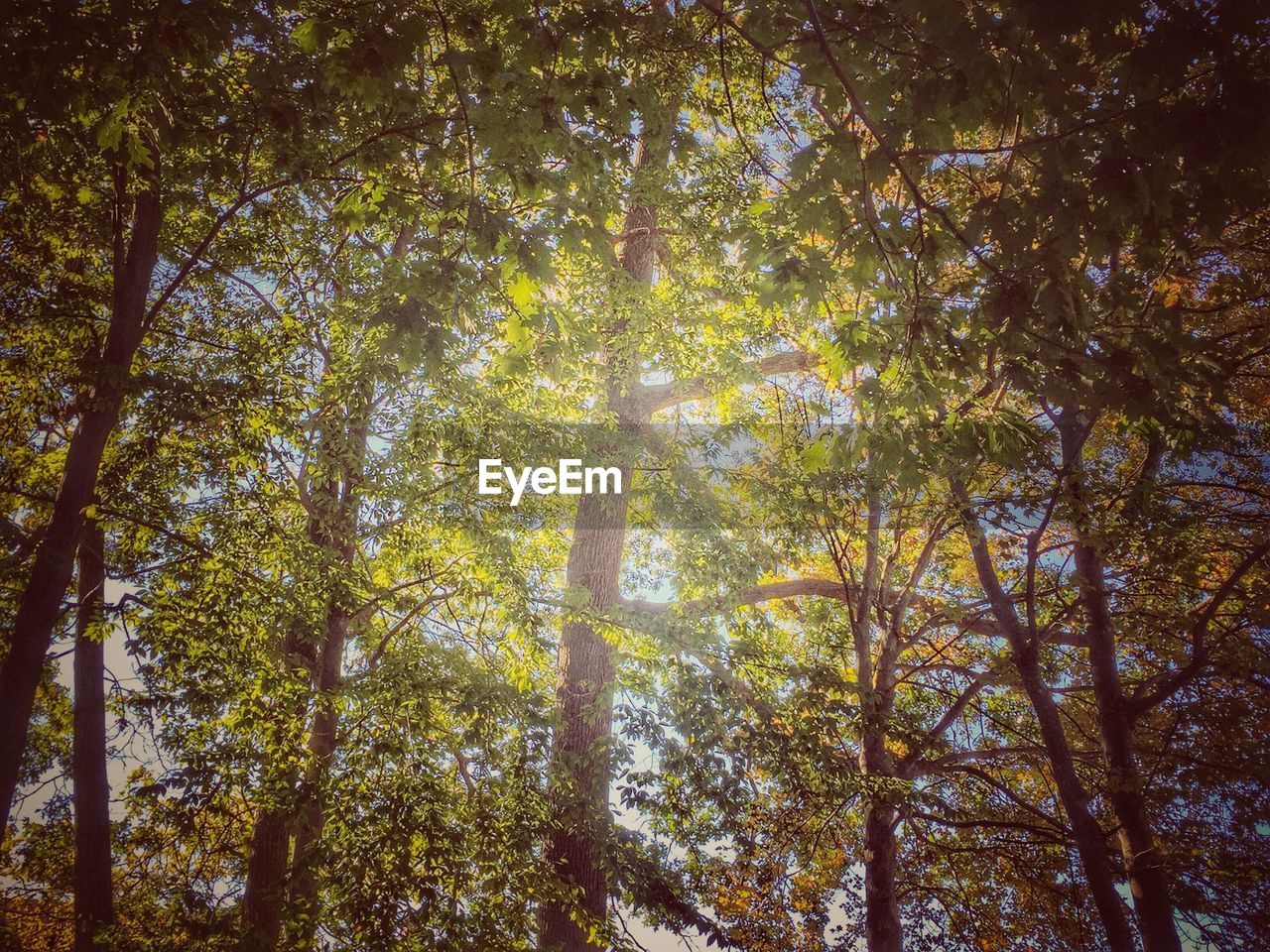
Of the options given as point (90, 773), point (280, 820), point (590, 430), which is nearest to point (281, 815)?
point (280, 820)

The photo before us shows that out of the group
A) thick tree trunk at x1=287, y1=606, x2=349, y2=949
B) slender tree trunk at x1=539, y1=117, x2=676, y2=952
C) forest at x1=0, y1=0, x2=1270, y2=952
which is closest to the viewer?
forest at x1=0, y1=0, x2=1270, y2=952

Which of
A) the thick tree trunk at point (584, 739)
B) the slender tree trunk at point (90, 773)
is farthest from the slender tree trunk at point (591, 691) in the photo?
the slender tree trunk at point (90, 773)

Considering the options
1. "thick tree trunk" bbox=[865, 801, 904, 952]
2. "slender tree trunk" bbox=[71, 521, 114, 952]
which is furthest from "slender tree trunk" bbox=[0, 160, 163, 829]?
"thick tree trunk" bbox=[865, 801, 904, 952]

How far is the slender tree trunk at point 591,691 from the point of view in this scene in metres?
5.37

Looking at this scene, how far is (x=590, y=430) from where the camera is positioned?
6438mm

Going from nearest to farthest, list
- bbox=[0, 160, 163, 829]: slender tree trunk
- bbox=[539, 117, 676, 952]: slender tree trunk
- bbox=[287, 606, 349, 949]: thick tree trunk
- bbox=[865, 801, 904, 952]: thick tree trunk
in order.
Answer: bbox=[287, 606, 349, 949]: thick tree trunk, bbox=[0, 160, 163, 829]: slender tree trunk, bbox=[539, 117, 676, 952]: slender tree trunk, bbox=[865, 801, 904, 952]: thick tree trunk

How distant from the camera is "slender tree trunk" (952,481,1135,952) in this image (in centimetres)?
596

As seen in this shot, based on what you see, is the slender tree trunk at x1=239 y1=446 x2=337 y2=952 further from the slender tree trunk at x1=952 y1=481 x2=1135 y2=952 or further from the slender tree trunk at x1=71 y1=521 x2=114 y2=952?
the slender tree trunk at x1=952 y1=481 x2=1135 y2=952

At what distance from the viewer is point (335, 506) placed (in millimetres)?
6242

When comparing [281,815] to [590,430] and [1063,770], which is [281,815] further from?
[1063,770]

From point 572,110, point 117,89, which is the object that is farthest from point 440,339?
point 117,89

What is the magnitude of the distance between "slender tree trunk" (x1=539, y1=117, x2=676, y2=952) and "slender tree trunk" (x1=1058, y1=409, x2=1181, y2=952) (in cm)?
488

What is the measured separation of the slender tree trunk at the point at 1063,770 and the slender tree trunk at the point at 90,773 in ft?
33.6

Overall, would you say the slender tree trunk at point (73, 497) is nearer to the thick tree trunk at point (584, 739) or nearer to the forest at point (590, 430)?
the forest at point (590, 430)
